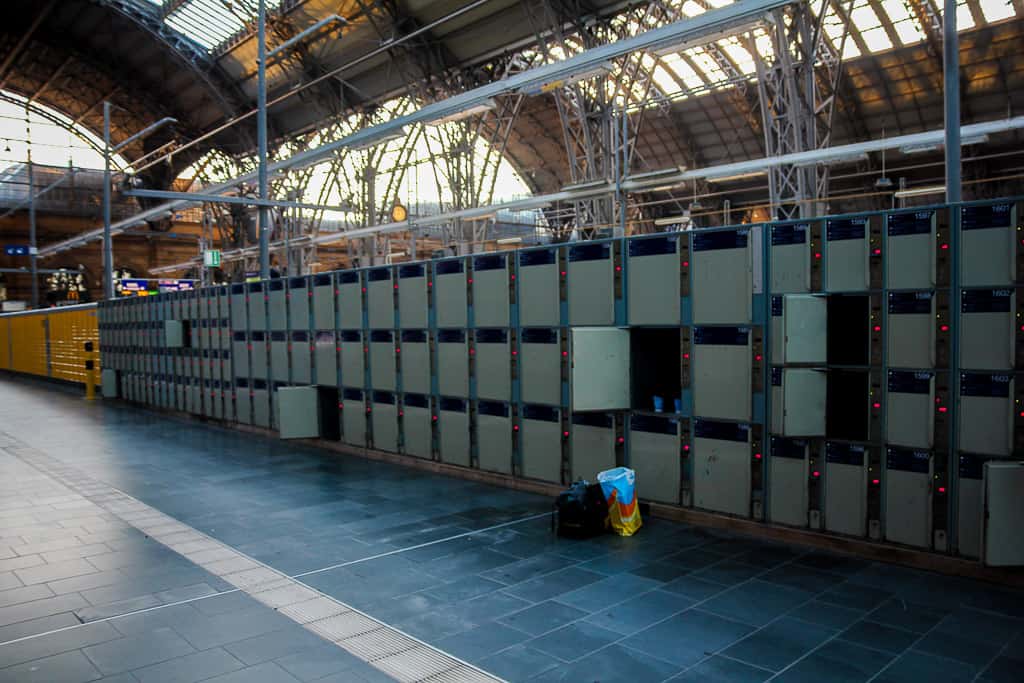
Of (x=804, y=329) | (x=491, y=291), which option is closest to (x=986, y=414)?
(x=804, y=329)

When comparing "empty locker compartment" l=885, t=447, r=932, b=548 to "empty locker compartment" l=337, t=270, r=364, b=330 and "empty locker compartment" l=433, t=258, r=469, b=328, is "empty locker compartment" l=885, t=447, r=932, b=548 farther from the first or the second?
"empty locker compartment" l=337, t=270, r=364, b=330

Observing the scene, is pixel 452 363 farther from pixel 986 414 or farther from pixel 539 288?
pixel 986 414

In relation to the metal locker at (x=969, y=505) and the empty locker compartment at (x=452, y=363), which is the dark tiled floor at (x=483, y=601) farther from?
the empty locker compartment at (x=452, y=363)

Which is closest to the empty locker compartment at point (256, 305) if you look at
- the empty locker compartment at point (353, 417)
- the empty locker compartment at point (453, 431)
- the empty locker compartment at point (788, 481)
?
the empty locker compartment at point (353, 417)

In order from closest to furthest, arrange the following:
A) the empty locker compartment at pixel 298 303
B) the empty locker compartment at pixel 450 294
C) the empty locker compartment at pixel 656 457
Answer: the empty locker compartment at pixel 656 457 → the empty locker compartment at pixel 450 294 → the empty locker compartment at pixel 298 303

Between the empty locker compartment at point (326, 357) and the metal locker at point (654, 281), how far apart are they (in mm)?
6461

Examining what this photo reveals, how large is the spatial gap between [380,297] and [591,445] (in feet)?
16.0

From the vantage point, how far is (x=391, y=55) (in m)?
23.7

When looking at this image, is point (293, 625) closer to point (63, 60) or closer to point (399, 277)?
point (399, 277)

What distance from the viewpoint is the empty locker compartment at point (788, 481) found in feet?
23.7

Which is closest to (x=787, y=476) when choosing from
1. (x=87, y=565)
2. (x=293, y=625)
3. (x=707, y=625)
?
(x=707, y=625)

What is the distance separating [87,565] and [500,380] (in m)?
5.28

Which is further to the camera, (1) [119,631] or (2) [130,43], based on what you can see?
(2) [130,43]

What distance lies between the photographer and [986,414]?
6.20m
